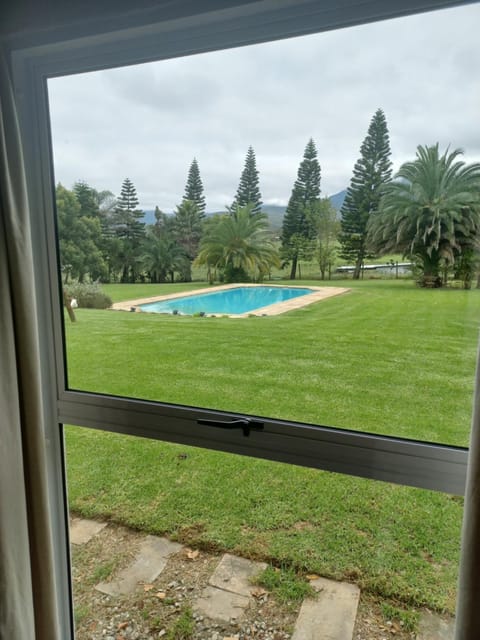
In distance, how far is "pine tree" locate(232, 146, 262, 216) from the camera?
1.05m

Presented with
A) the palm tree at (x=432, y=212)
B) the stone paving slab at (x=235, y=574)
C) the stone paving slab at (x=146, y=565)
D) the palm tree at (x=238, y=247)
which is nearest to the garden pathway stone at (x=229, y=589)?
the stone paving slab at (x=235, y=574)

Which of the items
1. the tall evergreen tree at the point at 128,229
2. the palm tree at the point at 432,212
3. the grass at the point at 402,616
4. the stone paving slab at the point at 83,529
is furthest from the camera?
the stone paving slab at the point at 83,529

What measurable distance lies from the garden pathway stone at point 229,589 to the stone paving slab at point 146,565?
0.48ft

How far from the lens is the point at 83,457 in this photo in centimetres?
131

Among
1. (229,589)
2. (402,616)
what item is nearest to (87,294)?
(229,589)

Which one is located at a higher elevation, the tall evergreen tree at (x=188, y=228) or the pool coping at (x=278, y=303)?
the tall evergreen tree at (x=188, y=228)

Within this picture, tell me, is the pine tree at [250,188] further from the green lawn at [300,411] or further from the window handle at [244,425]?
the window handle at [244,425]

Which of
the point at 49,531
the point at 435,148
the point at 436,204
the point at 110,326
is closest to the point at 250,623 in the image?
the point at 49,531

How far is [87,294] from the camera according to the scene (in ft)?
4.22

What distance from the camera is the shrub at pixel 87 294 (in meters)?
1.28

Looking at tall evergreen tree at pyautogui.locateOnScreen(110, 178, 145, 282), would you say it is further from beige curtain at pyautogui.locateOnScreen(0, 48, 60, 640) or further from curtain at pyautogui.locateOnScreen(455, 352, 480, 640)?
curtain at pyautogui.locateOnScreen(455, 352, 480, 640)

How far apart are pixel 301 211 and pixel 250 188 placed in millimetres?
154

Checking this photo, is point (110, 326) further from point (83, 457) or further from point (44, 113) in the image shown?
point (44, 113)

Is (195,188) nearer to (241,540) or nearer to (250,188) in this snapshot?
(250,188)
